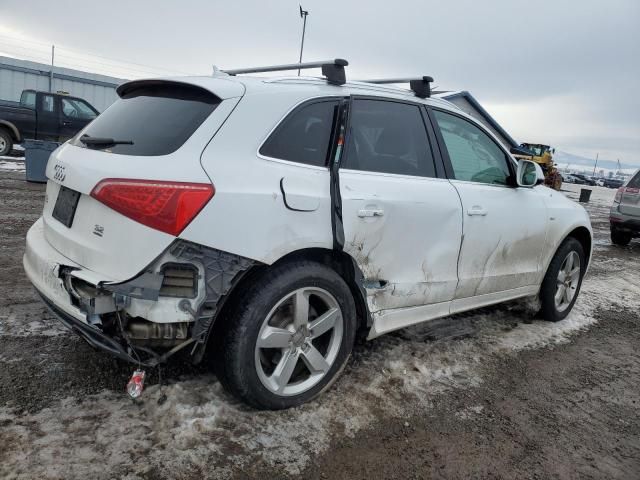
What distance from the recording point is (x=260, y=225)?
95.0 inches

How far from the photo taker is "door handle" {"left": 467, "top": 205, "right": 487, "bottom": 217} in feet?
11.4

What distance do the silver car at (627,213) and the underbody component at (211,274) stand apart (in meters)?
9.76

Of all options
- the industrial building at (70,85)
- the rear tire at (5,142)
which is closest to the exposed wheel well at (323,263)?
the rear tire at (5,142)

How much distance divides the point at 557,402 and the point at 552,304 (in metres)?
1.58

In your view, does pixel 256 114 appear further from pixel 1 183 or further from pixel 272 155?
pixel 1 183

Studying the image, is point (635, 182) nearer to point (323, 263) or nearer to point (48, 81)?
point (323, 263)

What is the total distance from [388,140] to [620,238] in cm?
925

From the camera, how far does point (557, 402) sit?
3.24 meters

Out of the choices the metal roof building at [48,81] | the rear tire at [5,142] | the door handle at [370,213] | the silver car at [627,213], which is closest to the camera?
the door handle at [370,213]

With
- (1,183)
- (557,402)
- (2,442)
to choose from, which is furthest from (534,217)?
(1,183)

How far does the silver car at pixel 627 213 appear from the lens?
385 inches

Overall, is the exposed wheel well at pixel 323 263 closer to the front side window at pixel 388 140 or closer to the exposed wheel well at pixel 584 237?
the front side window at pixel 388 140

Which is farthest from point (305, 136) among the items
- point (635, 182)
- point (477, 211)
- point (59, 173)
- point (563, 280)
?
point (635, 182)

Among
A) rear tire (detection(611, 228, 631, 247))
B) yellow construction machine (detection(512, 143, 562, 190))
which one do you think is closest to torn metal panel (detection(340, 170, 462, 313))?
rear tire (detection(611, 228, 631, 247))
